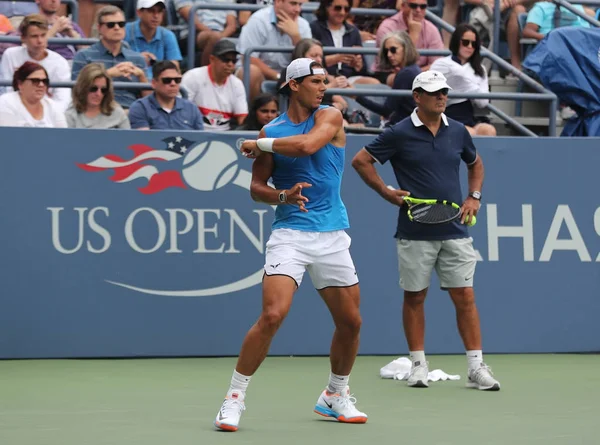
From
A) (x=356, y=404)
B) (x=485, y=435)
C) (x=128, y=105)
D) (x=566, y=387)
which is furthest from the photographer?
(x=128, y=105)

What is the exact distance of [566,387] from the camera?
8180mm

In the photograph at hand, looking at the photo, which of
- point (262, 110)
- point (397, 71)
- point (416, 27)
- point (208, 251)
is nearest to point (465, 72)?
point (397, 71)

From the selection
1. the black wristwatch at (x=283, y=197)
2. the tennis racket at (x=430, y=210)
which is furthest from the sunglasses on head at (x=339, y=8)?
the black wristwatch at (x=283, y=197)

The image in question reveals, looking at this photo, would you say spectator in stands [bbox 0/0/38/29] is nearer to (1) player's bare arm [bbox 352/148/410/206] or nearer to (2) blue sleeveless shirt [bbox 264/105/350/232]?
(1) player's bare arm [bbox 352/148/410/206]

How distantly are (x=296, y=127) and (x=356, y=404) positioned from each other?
182cm

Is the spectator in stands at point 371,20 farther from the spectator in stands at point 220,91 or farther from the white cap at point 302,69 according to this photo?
the white cap at point 302,69

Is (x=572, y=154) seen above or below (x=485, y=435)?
above

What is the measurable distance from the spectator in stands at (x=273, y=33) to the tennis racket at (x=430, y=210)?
3.86 meters

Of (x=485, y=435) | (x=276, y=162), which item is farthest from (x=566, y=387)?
(x=276, y=162)

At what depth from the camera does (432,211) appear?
8.27 metres

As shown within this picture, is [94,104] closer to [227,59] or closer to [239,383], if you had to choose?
[227,59]

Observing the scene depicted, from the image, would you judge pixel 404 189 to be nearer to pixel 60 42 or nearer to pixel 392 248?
pixel 392 248

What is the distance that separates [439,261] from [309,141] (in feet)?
7.42

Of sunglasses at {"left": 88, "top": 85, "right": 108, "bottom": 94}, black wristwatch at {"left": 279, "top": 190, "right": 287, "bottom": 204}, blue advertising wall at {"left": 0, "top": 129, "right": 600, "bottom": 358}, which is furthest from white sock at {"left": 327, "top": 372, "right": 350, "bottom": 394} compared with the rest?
sunglasses at {"left": 88, "top": 85, "right": 108, "bottom": 94}
